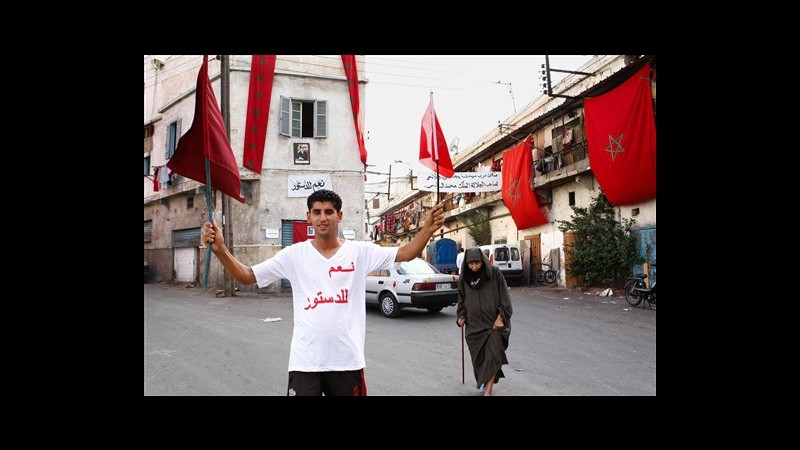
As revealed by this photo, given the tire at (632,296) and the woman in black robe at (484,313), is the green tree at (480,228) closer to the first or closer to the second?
the tire at (632,296)

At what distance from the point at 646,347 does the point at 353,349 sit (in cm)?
672

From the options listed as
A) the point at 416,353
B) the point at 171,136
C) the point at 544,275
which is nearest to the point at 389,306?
the point at 416,353

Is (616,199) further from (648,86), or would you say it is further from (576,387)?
(576,387)

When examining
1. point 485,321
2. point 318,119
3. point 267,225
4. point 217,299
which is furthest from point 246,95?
point 485,321

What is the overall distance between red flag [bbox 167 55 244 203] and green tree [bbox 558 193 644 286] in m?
15.6

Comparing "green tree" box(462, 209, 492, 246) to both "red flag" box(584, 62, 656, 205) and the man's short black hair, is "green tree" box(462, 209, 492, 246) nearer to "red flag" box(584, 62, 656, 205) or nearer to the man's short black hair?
"red flag" box(584, 62, 656, 205)

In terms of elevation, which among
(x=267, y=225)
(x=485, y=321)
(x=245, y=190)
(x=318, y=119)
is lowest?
(x=485, y=321)

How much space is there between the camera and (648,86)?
1457cm

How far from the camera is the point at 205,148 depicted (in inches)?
133

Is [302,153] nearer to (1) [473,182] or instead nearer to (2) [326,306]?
(1) [473,182]

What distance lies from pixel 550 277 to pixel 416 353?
599 inches

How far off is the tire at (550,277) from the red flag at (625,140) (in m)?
4.84

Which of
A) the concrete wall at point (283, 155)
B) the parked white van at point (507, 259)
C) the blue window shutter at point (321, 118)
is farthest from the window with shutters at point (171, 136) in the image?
the parked white van at point (507, 259)

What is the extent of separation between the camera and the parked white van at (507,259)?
72.4 ft
